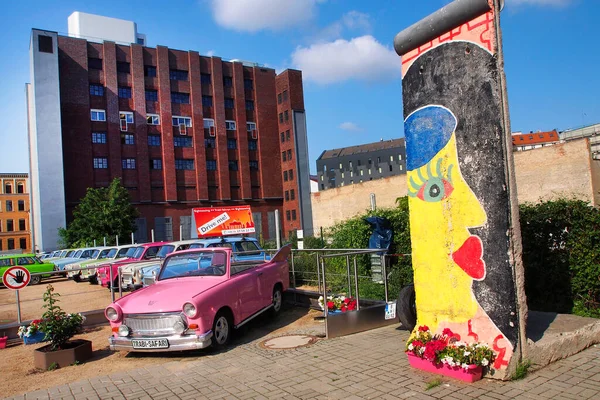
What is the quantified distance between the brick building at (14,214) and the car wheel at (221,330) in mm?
82320

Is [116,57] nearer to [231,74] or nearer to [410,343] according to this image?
[231,74]

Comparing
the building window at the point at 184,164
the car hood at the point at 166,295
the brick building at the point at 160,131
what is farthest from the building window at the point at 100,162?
the car hood at the point at 166,295

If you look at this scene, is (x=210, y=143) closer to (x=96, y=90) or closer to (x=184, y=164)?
(x=184, y=164)

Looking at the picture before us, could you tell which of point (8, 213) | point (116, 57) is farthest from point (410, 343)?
point (8, 213)

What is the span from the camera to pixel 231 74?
5906 cm

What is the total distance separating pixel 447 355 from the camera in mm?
5238

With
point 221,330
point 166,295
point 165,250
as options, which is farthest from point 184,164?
point 221,330

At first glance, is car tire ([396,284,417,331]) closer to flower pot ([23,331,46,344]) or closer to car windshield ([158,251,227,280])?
car windshield ([158,251,227,280])

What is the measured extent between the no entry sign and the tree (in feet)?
104

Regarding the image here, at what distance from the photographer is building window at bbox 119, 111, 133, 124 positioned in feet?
168

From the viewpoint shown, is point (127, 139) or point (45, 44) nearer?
point (45, 44)

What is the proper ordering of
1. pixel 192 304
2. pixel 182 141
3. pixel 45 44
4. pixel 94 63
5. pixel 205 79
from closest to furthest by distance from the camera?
pixel 192 304
pixel 45 44
pixel 94 63
pixel 182 141
pixel 205 79

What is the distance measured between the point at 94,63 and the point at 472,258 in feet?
175

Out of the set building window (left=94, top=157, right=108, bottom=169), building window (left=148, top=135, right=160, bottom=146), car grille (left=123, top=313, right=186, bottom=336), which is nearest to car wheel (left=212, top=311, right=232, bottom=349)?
car grille (left=123, top=313, right=186, bottom=336)
